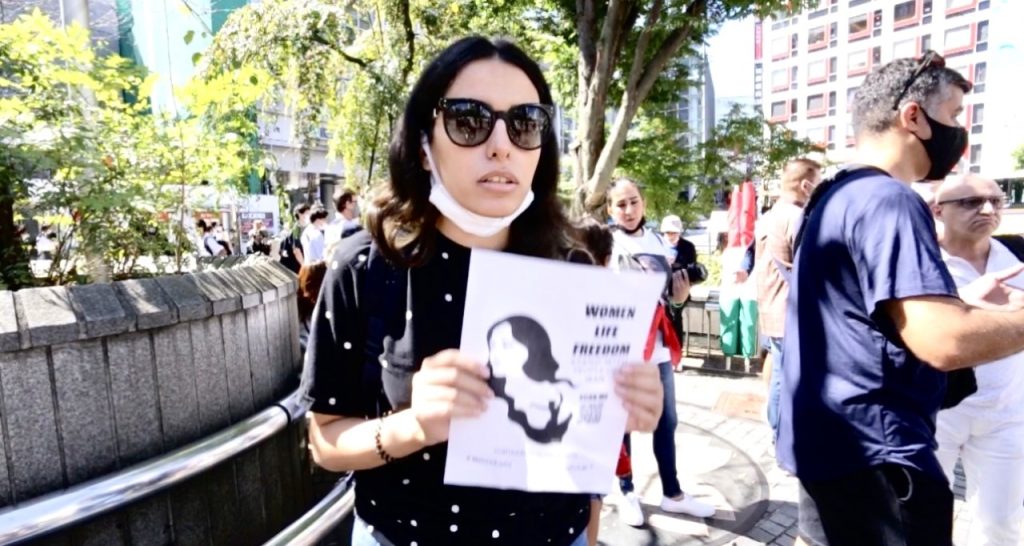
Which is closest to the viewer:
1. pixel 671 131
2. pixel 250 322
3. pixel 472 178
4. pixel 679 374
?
pixel 472 178

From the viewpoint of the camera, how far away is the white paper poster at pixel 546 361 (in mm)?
1073

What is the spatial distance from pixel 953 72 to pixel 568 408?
1922 millimetres

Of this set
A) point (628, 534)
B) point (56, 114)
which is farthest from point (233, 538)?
point (628, 534)

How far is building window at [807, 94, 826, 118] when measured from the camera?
64.9m

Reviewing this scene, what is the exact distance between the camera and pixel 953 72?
2.07 meters

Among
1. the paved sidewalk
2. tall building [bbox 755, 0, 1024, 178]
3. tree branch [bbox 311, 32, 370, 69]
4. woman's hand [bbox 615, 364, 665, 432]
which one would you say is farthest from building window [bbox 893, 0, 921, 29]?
woman's hand [bbox 615, 364, 665, 432]

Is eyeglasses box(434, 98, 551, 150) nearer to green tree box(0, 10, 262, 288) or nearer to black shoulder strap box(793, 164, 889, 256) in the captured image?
black shoulder strap box(793, 164, 889, 256)

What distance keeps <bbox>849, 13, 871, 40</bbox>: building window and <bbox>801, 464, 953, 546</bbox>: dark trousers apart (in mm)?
72413

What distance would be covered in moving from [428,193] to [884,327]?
140 centimetres

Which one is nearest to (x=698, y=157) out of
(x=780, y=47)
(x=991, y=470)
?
(x=991, y=470)

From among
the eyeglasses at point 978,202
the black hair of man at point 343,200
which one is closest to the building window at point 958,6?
the black hair of man at point 343,200

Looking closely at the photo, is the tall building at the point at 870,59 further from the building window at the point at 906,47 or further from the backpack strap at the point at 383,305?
the backpack strap at the point at 383,305

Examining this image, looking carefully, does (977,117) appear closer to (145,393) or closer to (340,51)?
(340,51)

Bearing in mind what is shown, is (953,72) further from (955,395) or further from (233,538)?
(233,538)
